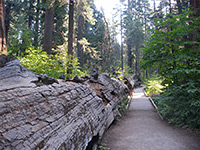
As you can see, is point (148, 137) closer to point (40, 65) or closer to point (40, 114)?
point (40, 114)

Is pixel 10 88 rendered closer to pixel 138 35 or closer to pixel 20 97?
pixel 20 97

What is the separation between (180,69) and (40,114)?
513 cm

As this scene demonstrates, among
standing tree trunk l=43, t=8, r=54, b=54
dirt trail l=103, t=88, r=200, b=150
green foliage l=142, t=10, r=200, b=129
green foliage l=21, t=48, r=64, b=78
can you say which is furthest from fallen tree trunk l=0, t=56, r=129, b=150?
standing tree trunk l=43, t=8, r=54, b=54

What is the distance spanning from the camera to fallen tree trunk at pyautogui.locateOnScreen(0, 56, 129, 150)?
187 cm

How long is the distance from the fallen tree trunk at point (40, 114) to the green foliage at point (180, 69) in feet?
11.6

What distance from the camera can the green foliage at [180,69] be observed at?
5.42 metres

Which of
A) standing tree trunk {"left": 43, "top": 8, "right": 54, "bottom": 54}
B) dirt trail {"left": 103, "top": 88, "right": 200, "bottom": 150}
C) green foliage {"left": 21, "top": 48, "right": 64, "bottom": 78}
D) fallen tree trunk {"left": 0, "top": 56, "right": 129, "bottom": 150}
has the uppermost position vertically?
standing tree trunk {"left": 43, "top": 8, "right": 54, "bottom": 54}

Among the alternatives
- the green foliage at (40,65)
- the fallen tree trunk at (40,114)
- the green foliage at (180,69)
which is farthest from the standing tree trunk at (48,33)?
the fallen tree trunk at (40,114)

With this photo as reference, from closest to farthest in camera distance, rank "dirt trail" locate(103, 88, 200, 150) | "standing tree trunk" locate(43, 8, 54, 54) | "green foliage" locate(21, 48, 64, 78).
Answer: "dirt trail" locate(103, 88, 200, 150) → "green foliage" locate(21, 48, 64, 78) → "standing tree trunk" locate(43, 8, 54, 54)

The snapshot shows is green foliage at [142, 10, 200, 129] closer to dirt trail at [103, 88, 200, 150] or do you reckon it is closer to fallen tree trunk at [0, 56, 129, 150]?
dirt trail at [103, 88, 200, 150]

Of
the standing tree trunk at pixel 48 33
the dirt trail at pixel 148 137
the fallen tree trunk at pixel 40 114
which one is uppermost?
the standing tree trunk at pixel 48 33

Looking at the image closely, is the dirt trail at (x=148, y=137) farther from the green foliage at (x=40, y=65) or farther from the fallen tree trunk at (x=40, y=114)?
the green foliage at (x=40, y=65)

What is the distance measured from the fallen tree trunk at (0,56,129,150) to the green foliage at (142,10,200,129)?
3530mm

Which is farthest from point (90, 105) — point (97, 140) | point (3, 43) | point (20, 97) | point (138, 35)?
point (138, 35)
